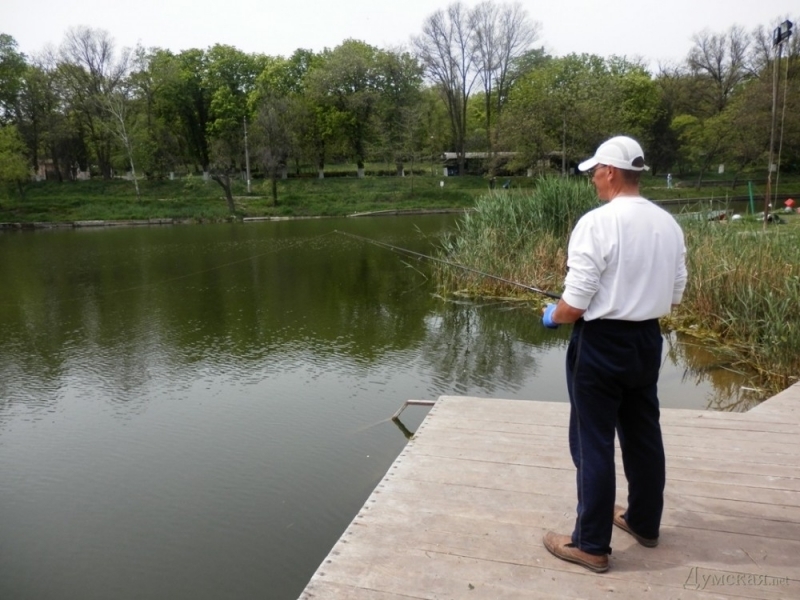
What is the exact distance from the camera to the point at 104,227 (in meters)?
28.9

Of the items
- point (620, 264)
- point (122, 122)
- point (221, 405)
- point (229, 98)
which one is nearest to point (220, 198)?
point (122, 122)

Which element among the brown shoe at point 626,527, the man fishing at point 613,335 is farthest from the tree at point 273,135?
the man fishing at point 613,335

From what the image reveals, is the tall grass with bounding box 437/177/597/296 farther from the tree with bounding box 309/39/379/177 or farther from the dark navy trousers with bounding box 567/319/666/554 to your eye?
the tree with bounding box 309/39/379/177

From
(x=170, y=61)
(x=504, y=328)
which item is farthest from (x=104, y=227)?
(x=504, y=328)

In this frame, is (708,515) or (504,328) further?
(504,328)

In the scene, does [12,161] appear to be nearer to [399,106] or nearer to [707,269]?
[399,106]

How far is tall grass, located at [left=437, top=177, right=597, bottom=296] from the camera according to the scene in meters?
9.89

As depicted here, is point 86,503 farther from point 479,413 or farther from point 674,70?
point 674,70

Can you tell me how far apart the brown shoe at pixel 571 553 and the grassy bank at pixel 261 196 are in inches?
1163

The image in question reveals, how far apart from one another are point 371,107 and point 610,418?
4019 cm

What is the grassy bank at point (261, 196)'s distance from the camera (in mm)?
31891

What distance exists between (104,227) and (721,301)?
2722 centimetres

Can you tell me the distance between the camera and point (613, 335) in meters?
2.23

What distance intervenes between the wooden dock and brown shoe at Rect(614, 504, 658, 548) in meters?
0.02
